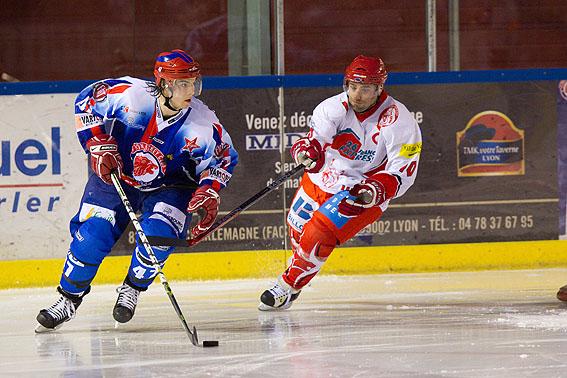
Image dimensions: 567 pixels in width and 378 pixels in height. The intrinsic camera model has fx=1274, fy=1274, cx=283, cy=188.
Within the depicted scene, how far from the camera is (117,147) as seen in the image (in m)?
4.84

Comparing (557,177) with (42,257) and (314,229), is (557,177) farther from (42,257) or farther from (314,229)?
(42,257)

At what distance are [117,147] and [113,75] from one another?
2415 mm

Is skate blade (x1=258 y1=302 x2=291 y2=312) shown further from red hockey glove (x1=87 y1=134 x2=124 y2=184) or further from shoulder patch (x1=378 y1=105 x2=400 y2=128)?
red hockey glove (x1=87 y1=134 x2=124 y2=184)

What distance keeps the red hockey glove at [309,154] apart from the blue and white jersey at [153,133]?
410mm

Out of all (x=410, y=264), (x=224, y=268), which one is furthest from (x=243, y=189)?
A: (x=410, y=264)

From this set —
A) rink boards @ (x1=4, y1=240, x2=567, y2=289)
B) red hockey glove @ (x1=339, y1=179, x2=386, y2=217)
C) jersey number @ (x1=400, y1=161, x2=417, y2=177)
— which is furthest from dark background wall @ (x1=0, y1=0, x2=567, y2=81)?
red hockey glove @ (x1=339, y1=179, x2=386, y2=217)

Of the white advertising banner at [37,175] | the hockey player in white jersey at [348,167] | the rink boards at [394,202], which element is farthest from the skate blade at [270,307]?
the white advertising banner at [37,175]

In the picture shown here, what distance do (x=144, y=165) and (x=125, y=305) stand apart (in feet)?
1.75

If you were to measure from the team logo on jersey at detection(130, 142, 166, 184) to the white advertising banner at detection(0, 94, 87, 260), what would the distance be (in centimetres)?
146

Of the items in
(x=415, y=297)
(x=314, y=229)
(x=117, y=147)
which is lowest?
(x=415, y=297)

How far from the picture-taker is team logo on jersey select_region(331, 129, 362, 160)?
210 inches

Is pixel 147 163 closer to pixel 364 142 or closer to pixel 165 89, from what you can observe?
pixel 165 89

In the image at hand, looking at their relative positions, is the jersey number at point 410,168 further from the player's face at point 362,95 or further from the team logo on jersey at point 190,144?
the team logo on jersey at point 190,144

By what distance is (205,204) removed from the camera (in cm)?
471
